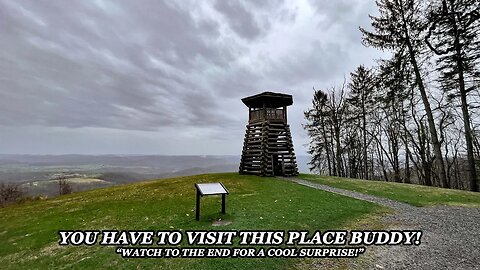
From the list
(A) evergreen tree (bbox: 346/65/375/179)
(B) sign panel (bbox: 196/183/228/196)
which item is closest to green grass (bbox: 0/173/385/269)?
(B) sign panel (bbox: 196/183/228/196)

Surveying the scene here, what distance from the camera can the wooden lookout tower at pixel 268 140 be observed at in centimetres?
1959

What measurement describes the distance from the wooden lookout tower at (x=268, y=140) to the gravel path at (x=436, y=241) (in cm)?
1088

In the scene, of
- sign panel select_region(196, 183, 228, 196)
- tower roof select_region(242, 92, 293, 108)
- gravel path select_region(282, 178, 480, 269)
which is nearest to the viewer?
gravel path select_region(282, 178, 480, 269)

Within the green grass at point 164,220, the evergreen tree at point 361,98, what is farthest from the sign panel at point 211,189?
the evergreen tree at point 361,98

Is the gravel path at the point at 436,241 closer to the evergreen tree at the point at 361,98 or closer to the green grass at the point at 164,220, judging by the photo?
the green grass at the point at 164,220

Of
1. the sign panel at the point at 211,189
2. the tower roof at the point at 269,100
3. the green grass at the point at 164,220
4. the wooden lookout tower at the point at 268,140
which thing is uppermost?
the tower roof at the point at 269,100

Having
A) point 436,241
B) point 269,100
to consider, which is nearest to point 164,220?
point 436,241

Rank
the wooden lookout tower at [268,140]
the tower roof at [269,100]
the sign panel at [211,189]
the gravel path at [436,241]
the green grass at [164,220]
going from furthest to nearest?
1. the tower roof at [269,100]
2. the wooden lookout tower at [268,140]
3. the sign panel at [211,189]
4. the green grass at [164,220]
5. the gravel path at [436,241]

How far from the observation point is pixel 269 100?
20.6 meters

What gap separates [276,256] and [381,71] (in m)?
17.6

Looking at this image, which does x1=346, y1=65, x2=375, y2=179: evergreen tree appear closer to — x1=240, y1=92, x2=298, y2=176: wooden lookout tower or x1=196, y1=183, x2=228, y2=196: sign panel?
x1=240, y1=92, x2=298, y2=176: wooden lookout tower

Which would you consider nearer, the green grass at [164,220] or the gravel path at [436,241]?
the gravel path at [436,241]

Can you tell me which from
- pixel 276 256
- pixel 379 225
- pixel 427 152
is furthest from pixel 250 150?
pixel 427 152

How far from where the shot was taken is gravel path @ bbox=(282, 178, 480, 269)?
16.5 feet
